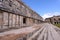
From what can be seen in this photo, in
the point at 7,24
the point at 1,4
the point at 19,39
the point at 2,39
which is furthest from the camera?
the point at 7,24

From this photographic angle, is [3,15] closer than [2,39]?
No

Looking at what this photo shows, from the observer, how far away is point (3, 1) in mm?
3018

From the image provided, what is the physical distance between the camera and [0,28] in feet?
10.5

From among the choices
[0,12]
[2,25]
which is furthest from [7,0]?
[2,25]

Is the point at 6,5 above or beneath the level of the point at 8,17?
above

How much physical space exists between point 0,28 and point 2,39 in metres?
1.24

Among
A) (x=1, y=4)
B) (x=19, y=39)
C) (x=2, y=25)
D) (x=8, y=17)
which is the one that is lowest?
(x=19, y=39)

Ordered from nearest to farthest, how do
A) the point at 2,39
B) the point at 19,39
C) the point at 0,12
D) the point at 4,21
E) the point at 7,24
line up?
→ the point at 2,39
the point at 19,39
the point at 0,12
the point at 4,21
the point at 7,24

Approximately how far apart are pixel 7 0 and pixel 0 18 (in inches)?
22.1

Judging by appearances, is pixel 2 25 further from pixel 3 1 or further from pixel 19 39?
pixel 19 39

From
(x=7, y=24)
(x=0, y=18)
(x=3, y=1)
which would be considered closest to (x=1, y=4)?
(x=3, y=1)

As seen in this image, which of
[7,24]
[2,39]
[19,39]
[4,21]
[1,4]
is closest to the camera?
[2,39]

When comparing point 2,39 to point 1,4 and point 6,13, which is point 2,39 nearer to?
point 1,4

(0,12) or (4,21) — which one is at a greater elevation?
(0,12)
